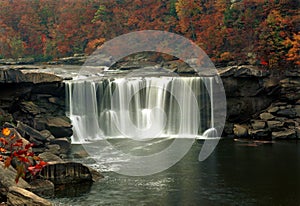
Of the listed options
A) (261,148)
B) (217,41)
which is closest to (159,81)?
(261,148)

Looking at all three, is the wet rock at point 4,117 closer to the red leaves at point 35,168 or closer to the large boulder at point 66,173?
the large boulder at point 66,173

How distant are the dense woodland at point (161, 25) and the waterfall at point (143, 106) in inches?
306

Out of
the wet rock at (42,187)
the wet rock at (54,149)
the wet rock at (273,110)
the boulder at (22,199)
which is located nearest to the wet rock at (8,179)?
the wet rock at (42,187)

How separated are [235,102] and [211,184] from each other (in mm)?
15310

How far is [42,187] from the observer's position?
20.0 metres

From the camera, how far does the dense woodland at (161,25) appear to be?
40.5m

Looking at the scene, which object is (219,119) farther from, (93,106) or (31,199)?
(31,199)

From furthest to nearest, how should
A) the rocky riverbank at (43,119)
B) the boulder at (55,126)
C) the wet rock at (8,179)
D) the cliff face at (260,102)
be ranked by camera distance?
the cliff face at (260,102) → the boulder at (55,126) → the rocky riverbank at (43,119) → the wet rock at (8,179)

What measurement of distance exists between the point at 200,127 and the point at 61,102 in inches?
429

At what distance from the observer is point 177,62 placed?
48.1 meters

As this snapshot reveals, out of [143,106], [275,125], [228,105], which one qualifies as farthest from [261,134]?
[143,106]

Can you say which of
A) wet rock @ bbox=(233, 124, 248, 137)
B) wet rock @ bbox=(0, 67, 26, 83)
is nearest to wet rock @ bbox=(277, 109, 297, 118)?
wet rock @ bbox=(233, 124, 248, 137)

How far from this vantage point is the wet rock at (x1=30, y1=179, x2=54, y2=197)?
19.7 meters

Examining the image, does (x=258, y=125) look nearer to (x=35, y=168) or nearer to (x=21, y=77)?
(x=21, y=77)
